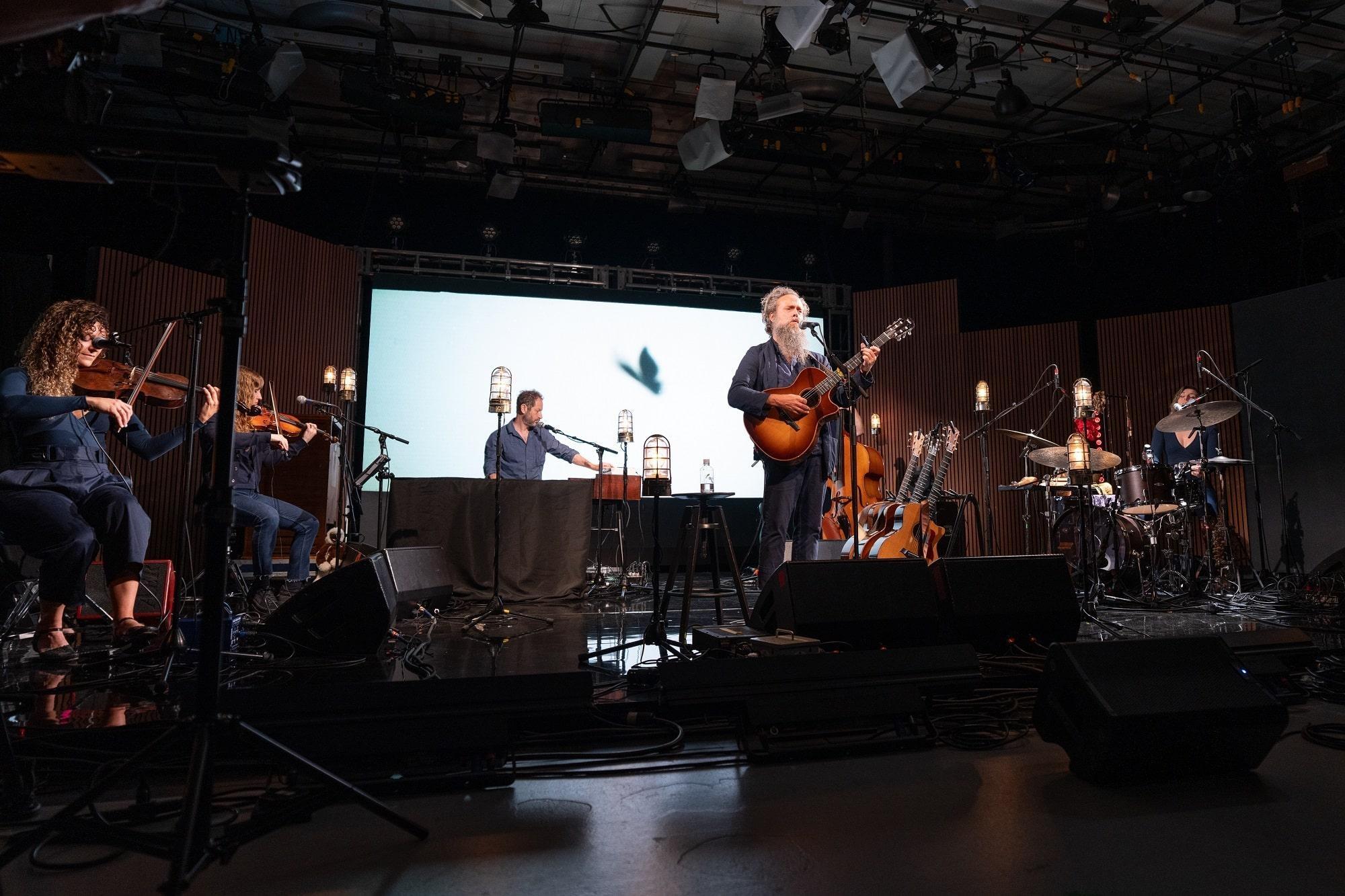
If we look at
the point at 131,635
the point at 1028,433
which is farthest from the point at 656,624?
the point at 1028,433

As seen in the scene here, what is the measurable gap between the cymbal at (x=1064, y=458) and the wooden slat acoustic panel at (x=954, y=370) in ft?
12.8

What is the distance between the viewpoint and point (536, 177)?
9.57m

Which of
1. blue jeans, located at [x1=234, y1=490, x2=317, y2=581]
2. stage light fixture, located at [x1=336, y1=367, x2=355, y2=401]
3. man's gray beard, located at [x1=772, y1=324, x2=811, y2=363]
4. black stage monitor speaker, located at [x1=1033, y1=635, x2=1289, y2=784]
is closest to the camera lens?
black stage monitor speaker, located at [x1=1033, y1=635, x2=1289, y2=784]

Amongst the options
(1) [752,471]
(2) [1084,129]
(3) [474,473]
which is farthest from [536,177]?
(2) [1084,129]

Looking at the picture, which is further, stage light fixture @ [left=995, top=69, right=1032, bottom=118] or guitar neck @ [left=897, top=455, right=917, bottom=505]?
stage light fixture @ [left=995, top=69, right=1032, bottom=118]

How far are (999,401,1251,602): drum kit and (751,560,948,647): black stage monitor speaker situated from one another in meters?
3.47

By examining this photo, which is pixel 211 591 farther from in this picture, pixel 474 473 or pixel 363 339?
pixel 363 339

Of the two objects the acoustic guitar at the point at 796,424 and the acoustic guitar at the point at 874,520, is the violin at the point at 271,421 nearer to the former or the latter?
the acoustic guitar at the point at 796,424

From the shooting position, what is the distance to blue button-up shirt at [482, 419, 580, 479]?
6559 mm

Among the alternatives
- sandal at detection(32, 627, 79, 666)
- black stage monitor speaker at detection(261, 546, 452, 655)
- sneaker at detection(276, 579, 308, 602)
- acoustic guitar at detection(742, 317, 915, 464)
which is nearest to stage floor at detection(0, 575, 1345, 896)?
black stage monitor speaker at detection(261, 546, 452, 655)

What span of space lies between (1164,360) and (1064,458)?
5.07 m

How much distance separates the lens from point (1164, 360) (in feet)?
32.1

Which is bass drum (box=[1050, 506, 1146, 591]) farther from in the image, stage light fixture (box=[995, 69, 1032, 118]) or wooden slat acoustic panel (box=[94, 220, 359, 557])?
wooden slat acoustic panel (box=[94, 220, 359, 557])

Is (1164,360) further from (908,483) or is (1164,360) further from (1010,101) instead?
(908,483)
